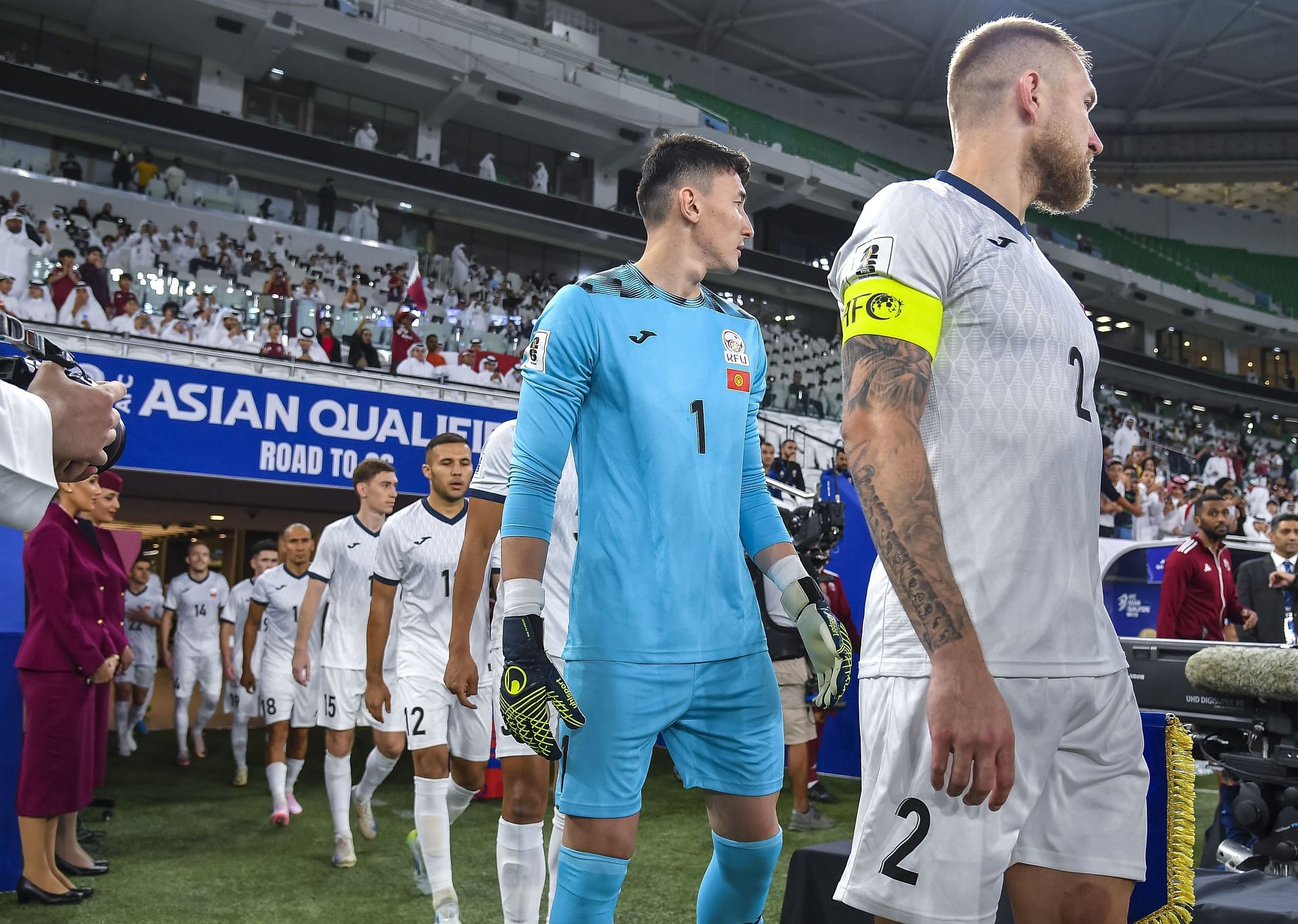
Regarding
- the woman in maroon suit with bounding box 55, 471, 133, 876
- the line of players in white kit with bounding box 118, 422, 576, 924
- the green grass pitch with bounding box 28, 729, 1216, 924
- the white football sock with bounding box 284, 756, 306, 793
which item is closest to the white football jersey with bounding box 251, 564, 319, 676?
the line of players in white kit with bounding box 118, 422, 576, 924

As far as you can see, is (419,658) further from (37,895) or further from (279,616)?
(279,616)

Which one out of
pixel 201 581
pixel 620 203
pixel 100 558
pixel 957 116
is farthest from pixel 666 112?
pixel 957 116

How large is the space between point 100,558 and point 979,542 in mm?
4902

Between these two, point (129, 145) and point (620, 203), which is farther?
point (620, 203)

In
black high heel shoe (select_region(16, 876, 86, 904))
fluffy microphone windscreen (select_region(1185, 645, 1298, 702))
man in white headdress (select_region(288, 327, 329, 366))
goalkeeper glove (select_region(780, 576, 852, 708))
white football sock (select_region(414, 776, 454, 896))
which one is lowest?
black high heel shoe (select_region(16, 876, 86, 904))

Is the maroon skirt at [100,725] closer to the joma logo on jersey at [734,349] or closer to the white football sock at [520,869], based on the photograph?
the white football sock at [520,869]

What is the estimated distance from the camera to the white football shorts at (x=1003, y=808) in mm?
1621

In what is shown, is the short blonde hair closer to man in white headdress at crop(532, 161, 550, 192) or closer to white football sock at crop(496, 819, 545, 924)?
white football sock at crop(496, 819, 545, 924)

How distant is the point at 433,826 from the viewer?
4496 mm

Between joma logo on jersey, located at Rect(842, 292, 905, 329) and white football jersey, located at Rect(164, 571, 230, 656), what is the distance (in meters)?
10.4

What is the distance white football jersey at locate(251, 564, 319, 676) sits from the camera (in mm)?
8102

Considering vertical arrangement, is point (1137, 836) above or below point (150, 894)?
above

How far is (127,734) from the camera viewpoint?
10.4m

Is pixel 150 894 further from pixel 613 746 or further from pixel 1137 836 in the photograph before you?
pixel 1137 836
